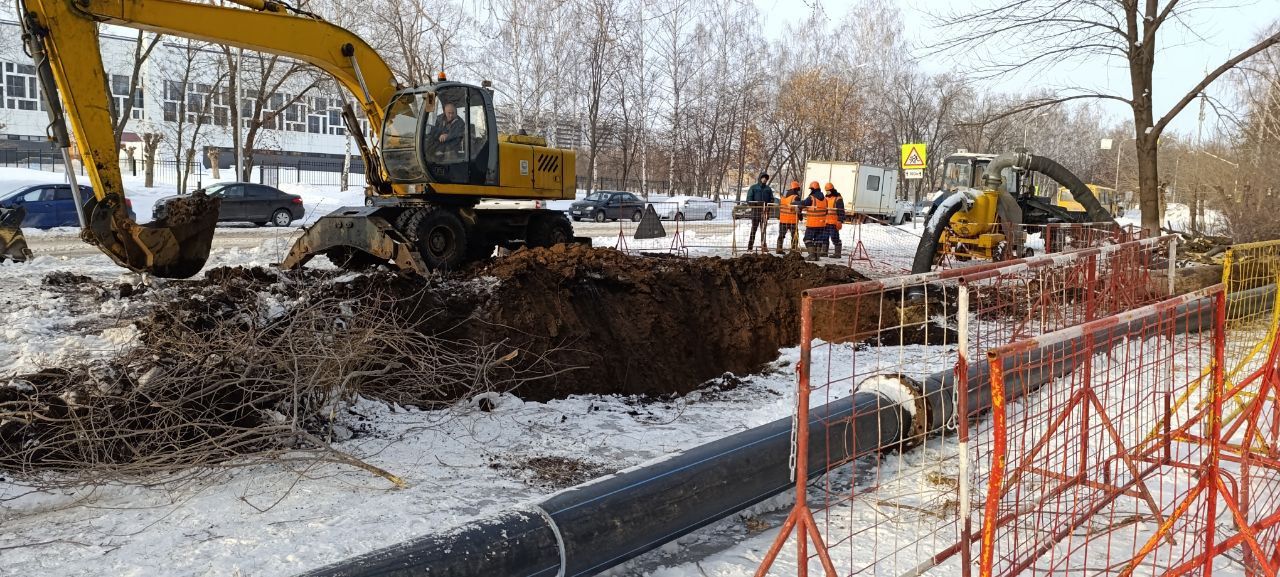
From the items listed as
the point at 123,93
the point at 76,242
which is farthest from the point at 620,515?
the point at 123,93

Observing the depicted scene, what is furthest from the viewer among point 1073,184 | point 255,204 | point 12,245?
point 255,204

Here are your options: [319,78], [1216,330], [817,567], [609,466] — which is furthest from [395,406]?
[319,78]

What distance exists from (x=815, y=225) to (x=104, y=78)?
40.3 feet

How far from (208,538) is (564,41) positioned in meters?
31.0

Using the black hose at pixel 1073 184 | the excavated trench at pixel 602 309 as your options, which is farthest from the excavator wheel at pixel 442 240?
the black hose at pixel 1073 184

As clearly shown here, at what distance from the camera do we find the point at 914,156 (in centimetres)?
2053

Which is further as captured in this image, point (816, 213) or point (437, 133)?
point (816, 213)

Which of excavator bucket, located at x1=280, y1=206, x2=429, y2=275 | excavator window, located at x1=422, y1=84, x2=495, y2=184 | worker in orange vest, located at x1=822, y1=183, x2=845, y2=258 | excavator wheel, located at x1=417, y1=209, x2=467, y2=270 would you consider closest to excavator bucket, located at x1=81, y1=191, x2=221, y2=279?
excavator bucket, located at x1=280, y1=206, x2=429, y2=275

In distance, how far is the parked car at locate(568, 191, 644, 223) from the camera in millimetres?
32062

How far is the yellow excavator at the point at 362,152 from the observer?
751cm

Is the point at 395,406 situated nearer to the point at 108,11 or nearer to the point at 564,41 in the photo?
the point at 108,11

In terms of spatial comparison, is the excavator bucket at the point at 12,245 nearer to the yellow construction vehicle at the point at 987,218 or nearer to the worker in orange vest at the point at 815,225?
Result: the yellow construction vehicle at the point at 987,218

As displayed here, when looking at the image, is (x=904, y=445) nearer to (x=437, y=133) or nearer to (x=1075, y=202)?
(x=437, y=133)

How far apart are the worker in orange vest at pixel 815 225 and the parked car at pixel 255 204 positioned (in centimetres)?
1540
